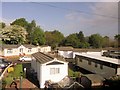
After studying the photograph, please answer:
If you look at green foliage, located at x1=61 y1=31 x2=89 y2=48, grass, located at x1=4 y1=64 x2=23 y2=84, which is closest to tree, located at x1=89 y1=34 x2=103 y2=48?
green foliage, located at x1=61 y1=31 x2=89 y2=48

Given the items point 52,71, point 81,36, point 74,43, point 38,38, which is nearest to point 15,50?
point 38,38

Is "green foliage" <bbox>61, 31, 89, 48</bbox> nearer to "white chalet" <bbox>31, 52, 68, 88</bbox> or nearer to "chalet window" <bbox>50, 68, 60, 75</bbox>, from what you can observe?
"white chalet" <bbox>31, 52, 68, 88</bbox>

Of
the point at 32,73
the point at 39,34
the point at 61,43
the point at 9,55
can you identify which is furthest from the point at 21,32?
the point at 32,73

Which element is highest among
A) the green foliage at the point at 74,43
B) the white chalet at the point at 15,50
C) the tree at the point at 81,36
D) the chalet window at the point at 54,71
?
the tree at the point at 81,36

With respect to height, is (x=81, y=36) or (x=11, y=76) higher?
(x=81, y=36)

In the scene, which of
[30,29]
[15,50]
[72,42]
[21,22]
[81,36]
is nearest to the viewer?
[15,50]

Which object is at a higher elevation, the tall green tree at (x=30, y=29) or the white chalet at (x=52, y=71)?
the tall green tree at (x=30, y=29)

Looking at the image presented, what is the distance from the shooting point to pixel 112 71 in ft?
67.5

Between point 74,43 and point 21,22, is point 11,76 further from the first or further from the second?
point 21,22

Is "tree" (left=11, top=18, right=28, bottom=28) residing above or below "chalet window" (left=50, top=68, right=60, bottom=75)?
above

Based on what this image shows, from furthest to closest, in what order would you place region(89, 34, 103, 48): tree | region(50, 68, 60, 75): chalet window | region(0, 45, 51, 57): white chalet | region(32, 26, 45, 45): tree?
region(89, 34, 103, 48): tree < region(32, 26, 45, 45): tree < region(0, 45, 51, 57): white chalet < region(50, 68, 60, 75): chalet window

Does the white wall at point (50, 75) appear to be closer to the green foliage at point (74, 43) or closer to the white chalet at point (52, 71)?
the white chalet at point (52, 71)

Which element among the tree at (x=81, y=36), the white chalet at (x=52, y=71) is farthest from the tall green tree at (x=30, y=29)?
the white chalet at (x=52, y=71)

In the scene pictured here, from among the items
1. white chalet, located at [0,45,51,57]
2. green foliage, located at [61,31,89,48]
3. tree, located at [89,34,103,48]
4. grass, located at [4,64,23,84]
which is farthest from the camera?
tree, located at [89,34,103,48]
